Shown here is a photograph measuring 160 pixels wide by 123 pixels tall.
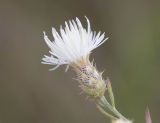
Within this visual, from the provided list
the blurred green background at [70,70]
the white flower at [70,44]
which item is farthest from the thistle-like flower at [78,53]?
the blurred green background at [70,70]

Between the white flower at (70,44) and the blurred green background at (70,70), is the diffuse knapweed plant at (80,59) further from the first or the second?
the blurred green background at (70,70)

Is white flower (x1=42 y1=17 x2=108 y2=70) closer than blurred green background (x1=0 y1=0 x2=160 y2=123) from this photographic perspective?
Yes

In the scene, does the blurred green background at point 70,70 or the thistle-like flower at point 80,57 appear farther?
the blurred green background at point 70,70

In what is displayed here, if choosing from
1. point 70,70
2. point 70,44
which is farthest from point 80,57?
point 70,70

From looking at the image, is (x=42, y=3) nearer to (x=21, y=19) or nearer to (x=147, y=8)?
(x=21, y=19)

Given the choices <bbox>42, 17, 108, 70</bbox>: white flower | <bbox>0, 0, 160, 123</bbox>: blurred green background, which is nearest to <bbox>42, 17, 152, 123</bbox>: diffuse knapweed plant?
<bbox>42, 17, 108, 70</bbox>: white flower

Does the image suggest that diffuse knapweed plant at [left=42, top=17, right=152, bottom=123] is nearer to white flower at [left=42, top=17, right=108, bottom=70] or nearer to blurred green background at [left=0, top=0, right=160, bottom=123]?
white flower at [left=42, top=17, right=108, bottom=70]

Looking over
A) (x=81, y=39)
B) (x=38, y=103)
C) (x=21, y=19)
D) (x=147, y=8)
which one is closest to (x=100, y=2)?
(x=147, y=8)
